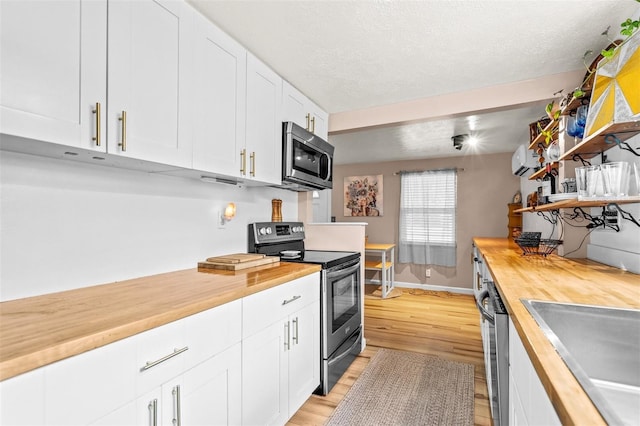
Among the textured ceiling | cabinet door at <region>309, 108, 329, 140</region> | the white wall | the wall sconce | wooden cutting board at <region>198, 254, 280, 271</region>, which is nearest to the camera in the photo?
the white wall

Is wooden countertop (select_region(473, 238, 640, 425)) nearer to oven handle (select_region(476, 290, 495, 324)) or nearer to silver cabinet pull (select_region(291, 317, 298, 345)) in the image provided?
oven handle (select_region(476, 290, 495, 324))

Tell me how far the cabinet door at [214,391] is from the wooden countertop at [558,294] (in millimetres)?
1079

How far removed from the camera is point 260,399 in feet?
4.98

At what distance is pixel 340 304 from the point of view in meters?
2.38

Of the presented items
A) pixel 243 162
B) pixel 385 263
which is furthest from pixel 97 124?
pixel 385 263

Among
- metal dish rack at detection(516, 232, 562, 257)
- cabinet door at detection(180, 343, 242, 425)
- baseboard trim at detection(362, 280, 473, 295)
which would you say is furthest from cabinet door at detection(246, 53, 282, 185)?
baseboard trim at detection(362, 280, 473, 295)

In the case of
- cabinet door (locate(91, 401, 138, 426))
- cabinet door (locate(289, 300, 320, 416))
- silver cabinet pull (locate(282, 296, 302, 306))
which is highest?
silver cabinet pull (locate(282, 296, 302, 306))

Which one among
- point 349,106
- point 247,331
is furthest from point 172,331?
point 349,106

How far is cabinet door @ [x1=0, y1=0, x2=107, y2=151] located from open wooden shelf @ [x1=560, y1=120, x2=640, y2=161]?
2021 millimetres

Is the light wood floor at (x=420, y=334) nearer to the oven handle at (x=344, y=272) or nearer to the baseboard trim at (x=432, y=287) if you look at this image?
the baseboard trim at (x=432, y=287)

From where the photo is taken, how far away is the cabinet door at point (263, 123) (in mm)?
1979

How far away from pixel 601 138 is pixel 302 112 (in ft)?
6.29

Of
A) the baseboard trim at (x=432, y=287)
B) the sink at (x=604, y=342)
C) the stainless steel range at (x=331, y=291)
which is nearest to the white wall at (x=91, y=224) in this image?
the stainless steel range at (x=331, y=291)

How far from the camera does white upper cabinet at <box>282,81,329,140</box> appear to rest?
2.37m
